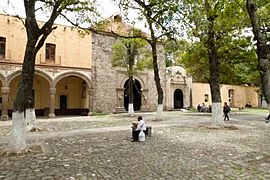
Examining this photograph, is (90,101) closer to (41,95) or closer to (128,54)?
(41,95)

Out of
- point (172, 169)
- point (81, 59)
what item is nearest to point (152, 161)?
point (172, 169)

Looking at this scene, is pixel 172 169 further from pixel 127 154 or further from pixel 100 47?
pixel 100 47

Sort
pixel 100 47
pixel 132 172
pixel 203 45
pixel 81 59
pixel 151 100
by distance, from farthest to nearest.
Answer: pixel 151 100 → pixel 100 47 → pixel 81 59 → pixel 203 45 → pixel 132 172

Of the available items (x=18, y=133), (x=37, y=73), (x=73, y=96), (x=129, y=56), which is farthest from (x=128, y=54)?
(x=18, y=133)

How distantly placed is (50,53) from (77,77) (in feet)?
13.8

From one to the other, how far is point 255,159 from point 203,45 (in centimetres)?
767

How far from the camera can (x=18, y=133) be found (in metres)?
8.52

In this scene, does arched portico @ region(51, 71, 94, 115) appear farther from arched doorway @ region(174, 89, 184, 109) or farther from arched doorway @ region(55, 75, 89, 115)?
arched doorway @ region(174, 89, 184, 109)

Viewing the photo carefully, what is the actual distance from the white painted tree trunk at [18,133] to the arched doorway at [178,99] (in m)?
Answer: 27.8

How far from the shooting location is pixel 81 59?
26.7 metres

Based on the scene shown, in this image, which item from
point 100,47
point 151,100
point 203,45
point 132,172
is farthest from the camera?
point 151,100

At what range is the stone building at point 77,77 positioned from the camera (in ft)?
75.5

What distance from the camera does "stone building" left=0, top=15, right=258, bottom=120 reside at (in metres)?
23.0

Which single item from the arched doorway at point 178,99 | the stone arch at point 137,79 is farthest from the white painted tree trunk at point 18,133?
the arched doorway at point 178,99
